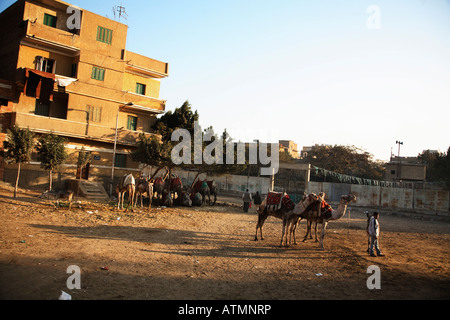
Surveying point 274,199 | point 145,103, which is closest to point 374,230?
point 274,199

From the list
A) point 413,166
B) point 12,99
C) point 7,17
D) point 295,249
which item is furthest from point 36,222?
point 413,166

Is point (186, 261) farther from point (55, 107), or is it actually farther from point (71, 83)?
point (55, 107)

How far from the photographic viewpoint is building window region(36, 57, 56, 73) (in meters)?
22.0

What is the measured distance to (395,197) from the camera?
28.1 m

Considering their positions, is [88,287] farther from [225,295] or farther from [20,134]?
[20,134]

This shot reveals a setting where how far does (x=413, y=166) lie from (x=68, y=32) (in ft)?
132

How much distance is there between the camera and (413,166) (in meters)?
36.6

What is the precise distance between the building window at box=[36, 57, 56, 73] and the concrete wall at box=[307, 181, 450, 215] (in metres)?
24.8

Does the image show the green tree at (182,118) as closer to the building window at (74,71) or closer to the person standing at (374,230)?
the building window at (74,71)

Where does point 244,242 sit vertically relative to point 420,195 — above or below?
below

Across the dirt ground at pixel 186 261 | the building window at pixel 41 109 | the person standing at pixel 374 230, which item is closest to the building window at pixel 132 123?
the building window at pixel 41 109

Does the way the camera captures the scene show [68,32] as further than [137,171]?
No

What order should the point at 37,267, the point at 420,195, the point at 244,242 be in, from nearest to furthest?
1. the point at 37,267
2. the point at 244,242
3. the point at 420,195

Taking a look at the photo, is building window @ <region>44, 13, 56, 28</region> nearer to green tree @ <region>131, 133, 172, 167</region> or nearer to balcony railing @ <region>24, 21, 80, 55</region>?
balcony railing @ <region>24, 21, 80, 55</region>
